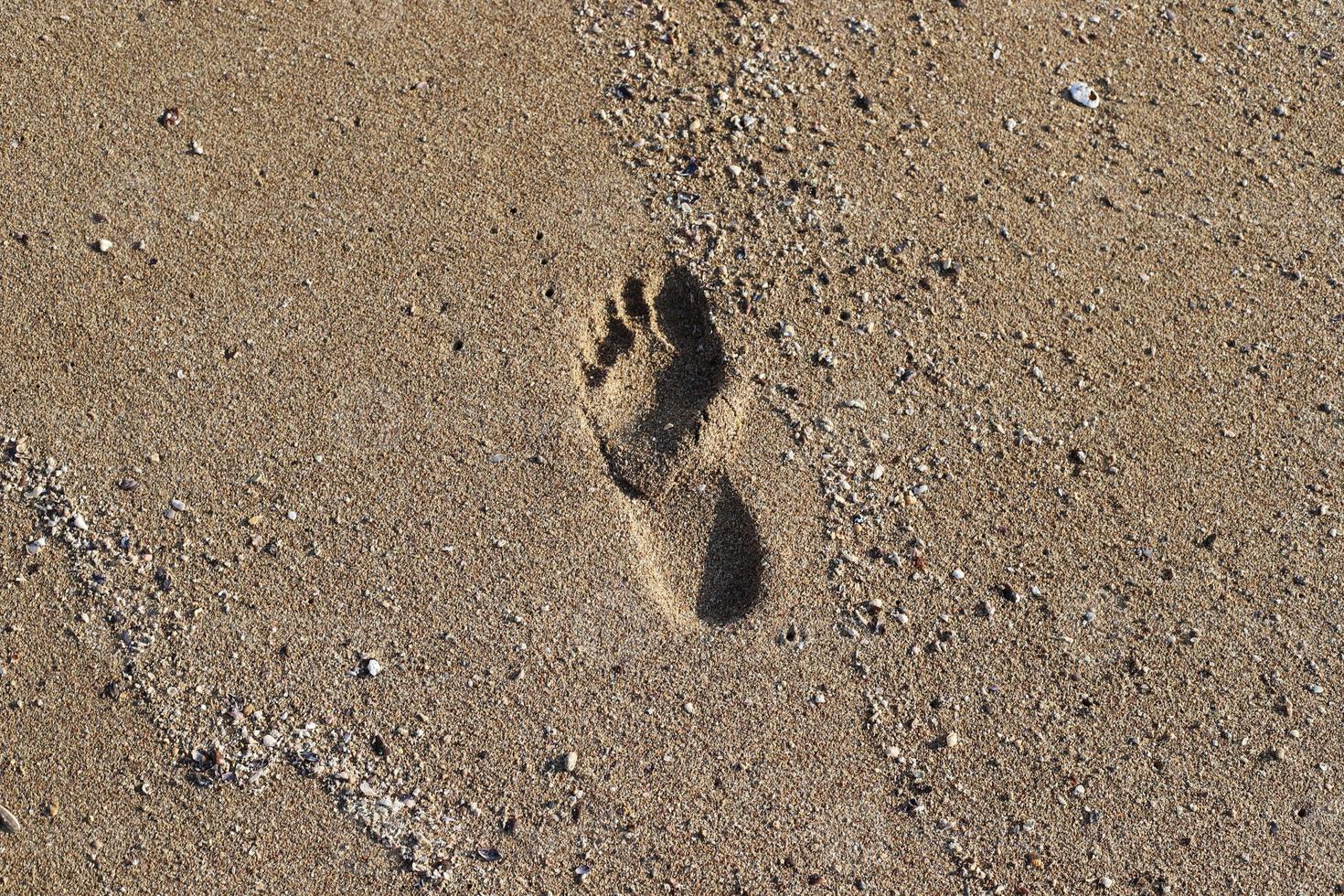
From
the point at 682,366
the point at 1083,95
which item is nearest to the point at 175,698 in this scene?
the point at 682,366

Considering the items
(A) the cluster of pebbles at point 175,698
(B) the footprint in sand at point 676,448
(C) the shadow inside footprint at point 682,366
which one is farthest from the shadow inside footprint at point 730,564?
(A) the cluster of pebbles at point 175,698

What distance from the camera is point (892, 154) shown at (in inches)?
135

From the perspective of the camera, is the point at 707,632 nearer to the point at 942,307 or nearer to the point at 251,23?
the point at 942,307

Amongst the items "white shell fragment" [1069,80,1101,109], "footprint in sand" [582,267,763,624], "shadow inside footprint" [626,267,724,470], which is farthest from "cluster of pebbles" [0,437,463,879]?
"white shell fragment" [1069,80,1101,109]

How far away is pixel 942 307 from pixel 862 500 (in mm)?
598

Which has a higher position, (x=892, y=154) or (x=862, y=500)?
(x=892, y=154)

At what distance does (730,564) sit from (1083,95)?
5.73ft

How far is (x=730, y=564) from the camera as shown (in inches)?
121

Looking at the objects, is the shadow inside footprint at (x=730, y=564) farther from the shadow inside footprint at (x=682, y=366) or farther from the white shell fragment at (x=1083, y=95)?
the white shell fragment at (x=1083, y=95)

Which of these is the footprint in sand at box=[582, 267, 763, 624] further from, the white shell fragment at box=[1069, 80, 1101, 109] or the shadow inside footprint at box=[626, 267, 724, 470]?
the white shell fragment at box=[1069, 80, 1101, 109]

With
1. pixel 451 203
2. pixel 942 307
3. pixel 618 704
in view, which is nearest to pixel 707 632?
pixel 618 704

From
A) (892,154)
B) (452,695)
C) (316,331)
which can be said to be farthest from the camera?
(892,154)

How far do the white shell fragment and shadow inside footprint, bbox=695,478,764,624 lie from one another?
1.57 metres

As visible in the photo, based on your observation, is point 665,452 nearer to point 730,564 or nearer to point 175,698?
point 730,564
